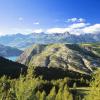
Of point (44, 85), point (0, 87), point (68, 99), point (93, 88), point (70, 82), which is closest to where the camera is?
point (93, 88)

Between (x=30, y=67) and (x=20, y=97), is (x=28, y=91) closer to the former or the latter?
(x=20, y=97)

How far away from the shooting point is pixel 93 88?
3619 cm

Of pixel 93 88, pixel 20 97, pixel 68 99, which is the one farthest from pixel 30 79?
pixel 68 99

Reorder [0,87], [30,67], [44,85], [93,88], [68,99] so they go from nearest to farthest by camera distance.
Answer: [30,67]
[93,88]
[0,87]
[68,99]
[44,85]

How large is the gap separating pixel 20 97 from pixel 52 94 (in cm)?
6315

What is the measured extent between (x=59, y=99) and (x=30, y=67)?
66.8 meters

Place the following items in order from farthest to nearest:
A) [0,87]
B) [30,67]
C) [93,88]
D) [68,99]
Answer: [68,99]
[0,87]
[93,88]
[30,67]

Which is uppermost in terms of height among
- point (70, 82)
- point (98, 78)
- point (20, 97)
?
point (98, 78)

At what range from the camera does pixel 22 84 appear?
1452 inches

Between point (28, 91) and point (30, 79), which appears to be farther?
point (28, 91)

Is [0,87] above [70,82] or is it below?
above

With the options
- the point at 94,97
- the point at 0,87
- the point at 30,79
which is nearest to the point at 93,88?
the point at 94,97

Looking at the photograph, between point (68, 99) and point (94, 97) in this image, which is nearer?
point (94, 97)

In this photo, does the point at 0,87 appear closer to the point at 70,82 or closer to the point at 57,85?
the point at 57,85
